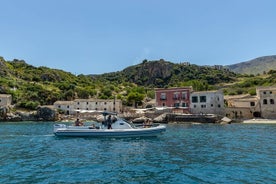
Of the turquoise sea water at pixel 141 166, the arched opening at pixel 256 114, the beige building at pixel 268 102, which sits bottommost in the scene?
the turquoise sea water at pixel 141 166

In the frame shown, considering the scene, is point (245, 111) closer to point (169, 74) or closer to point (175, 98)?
point (175, 98)

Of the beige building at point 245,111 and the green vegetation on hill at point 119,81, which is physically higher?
the green vegetation on hill at point 119,81

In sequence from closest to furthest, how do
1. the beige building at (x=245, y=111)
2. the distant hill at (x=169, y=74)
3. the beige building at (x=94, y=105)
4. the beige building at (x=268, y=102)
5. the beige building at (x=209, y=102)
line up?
the beige building at (x=268, y=102), the beige building at (x=245, y=111), the beige building at (x=209, y=102), the beige building at (x=94, y=105), the distant hill at (x=169, y=74)

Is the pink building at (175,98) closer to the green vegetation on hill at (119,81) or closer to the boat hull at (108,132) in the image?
the green vegetation on hill at (119,81)

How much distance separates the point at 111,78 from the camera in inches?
6762

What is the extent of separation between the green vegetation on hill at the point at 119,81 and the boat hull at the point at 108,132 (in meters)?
57.2

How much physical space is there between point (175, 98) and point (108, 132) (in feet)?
139

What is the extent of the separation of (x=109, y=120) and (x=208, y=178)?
65.5 feet

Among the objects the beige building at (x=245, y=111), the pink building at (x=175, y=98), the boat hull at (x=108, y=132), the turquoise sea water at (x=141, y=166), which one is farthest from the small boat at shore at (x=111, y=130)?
the pink building at (x=175, y=98)

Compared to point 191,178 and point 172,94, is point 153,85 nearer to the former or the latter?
point 172,94

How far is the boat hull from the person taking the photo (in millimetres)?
29547

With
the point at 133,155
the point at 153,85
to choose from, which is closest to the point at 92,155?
the point at 133,155

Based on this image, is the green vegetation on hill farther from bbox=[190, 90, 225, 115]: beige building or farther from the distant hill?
bbox=[190, 90, 225, 115]: beige building

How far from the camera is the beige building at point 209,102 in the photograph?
6306cm
